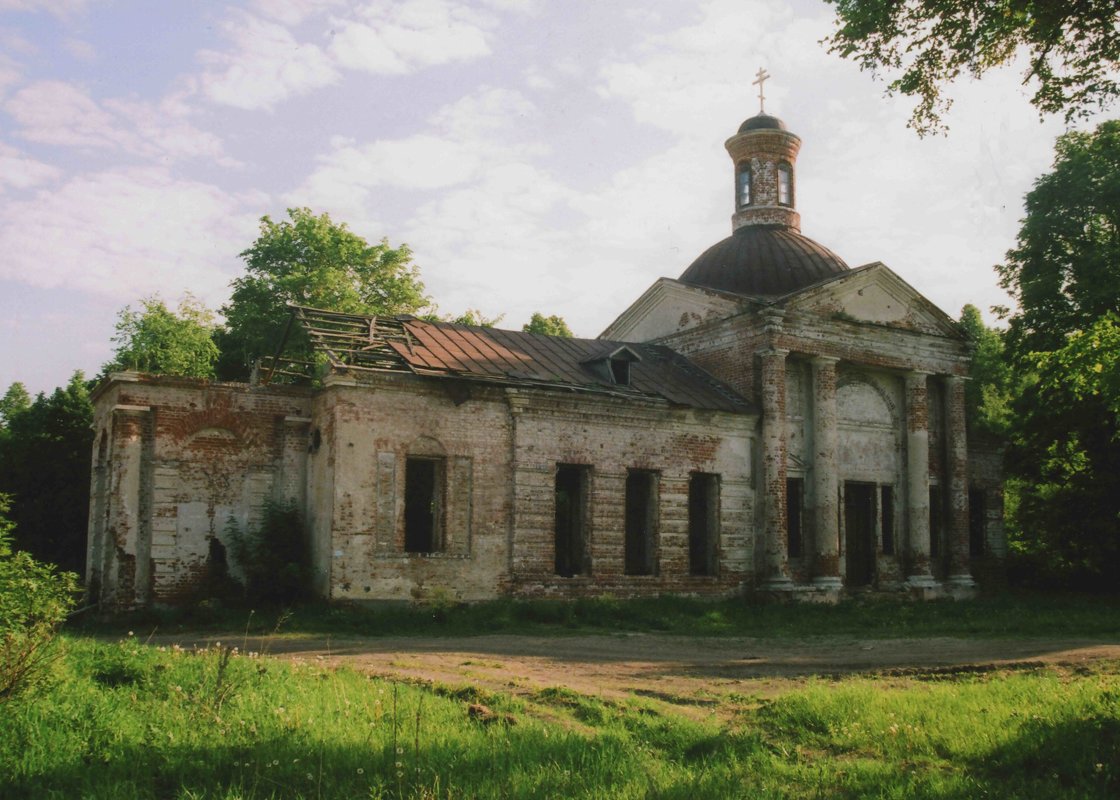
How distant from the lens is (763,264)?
23953 millimetres

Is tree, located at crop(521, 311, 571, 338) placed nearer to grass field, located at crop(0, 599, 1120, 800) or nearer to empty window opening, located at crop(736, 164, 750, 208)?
empty window opening, located at crop(736, 164, 750, 208)

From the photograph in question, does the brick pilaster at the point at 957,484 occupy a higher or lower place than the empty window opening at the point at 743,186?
lower

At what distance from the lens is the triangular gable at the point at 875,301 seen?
22.2m

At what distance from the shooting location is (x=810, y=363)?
22500 millimetres

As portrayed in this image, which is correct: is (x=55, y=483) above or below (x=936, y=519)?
above

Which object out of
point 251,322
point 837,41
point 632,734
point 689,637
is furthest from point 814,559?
point 251,322

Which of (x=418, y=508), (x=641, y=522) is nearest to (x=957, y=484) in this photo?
(x=641, y=522)

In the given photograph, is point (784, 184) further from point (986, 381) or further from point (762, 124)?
point (986, 381)

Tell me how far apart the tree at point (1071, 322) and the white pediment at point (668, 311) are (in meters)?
7.76

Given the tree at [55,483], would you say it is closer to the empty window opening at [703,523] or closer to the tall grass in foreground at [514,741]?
the empty window opening at [703,523]

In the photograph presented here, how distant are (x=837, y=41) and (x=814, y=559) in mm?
13022

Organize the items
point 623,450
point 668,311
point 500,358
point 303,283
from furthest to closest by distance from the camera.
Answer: point 303,283 → point 668,311 → point 623,450 → point 500,358

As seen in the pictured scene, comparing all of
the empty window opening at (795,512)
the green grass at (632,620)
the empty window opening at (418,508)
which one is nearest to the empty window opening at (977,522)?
the green grass at (632,620)

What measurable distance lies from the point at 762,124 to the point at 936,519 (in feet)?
35.9
